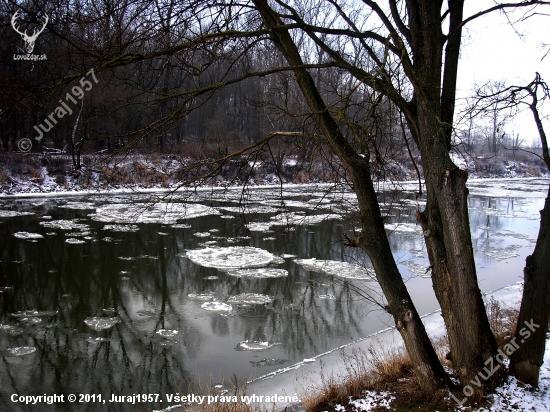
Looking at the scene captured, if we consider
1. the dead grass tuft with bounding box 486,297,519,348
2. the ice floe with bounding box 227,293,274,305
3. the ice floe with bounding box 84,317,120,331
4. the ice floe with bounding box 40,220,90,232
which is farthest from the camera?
the ice floe with bounding box 40,220,90,232

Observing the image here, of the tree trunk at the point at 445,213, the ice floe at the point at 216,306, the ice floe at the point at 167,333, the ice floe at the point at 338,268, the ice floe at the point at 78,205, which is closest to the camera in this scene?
the tree trunk at the point at 445,213

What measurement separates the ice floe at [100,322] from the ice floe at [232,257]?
3.97 m

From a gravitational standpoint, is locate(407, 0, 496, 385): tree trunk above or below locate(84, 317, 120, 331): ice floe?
above

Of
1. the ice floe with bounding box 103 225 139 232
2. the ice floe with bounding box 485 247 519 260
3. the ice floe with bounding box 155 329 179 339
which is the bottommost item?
the ice floe with bounding box 485 247 519 260

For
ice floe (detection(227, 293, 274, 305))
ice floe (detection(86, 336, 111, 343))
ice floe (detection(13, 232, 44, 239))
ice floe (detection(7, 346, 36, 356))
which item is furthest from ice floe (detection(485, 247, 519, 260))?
ice floe (detection(13, 232, 44, 239))

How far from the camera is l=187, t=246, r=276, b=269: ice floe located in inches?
480

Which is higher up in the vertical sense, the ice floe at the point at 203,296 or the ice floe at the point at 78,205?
the ice floe at the point at 78,205

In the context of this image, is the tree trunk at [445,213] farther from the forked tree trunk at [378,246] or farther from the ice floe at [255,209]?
the ice floe at [255,209]

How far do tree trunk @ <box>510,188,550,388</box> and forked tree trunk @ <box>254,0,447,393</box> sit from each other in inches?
30.3

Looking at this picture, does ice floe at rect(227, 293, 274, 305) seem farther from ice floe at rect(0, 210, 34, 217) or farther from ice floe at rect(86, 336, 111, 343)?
ice floe at rect(0, 210, 34, 217)

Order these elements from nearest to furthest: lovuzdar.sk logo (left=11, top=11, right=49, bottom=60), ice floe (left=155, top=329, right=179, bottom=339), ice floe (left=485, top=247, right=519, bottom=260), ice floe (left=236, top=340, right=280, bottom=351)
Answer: lovuzdar.sk logo (left=11, top=11, right=49, bottom=60), ice floe (left=236, top=340, right=280, bottom=351), ice floe (left=155, top=329, right=179, bottom=339), ice floe (left=485, top=247, right=519, bottom=260)

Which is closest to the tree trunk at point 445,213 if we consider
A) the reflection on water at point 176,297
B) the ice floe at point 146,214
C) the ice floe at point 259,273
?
the reflection on water at point 176,297

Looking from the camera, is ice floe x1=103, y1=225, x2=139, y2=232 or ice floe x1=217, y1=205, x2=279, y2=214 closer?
ice floe x1=103, y1=225, x2=139, y2=232

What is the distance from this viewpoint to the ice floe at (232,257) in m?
12.2
